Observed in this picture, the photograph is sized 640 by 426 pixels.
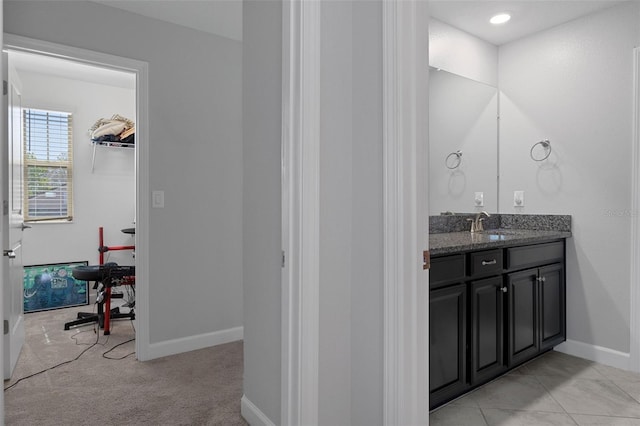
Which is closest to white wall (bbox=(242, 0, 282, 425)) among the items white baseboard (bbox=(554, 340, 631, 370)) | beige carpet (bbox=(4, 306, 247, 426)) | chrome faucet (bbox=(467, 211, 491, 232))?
beige carpet (bbox=(4, 306, 247, 426))

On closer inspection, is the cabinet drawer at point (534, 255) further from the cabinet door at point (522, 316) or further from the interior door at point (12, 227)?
the interior door at point (12, 227)

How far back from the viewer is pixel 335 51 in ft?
5.03

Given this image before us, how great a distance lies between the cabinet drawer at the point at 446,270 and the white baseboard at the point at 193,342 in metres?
1.91

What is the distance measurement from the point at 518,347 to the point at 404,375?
58.6 inches

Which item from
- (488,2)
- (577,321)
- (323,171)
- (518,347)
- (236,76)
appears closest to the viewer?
(323,171)

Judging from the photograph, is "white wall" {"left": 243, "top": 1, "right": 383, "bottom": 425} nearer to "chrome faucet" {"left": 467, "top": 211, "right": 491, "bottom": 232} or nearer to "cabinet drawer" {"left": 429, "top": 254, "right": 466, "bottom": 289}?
"cabinet drawer" {"left": 429, "top": 254, "right": 466, "bottom": 289}

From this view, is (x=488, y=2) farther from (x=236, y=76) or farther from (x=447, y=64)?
Result: (x=236, y=76)

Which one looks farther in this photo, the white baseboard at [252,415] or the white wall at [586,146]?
the white wall at [586,146]

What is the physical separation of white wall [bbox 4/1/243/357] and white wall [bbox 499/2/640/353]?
2344 mm

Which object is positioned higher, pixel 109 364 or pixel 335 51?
pixel 335 51

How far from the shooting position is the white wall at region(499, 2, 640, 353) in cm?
274

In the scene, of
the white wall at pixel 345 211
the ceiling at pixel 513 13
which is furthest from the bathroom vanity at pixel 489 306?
the ceiling at pixel 513 13

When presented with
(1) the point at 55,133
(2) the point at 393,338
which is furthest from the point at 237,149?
(1) the point at 55,133

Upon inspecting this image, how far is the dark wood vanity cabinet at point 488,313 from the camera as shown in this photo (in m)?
1.99
